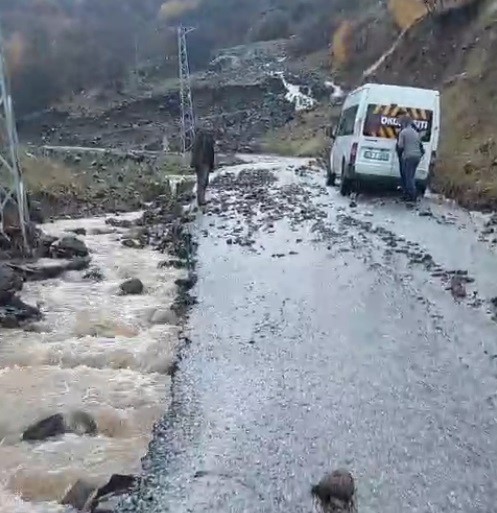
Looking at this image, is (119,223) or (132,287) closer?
(132,287)

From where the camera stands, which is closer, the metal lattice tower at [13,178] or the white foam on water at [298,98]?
the metal lattice tower at [13,178]

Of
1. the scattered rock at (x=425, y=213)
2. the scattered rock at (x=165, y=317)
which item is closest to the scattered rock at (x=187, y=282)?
the scattered rock at (x=165, y=317)

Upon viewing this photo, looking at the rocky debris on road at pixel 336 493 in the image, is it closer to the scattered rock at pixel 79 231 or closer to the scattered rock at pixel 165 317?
the scattered rock at pixel 165 317

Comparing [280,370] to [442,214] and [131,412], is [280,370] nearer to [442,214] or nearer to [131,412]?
[131,412]

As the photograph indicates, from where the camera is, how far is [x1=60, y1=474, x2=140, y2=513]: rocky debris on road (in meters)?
5.12

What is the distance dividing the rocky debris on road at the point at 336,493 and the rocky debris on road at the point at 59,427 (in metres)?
2.15

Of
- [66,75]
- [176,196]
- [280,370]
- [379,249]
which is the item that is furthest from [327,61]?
[280,370]

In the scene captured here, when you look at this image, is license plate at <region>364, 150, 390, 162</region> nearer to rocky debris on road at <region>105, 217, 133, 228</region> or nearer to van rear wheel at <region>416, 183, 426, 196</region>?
van rear wheel at <region>416, 183, 426, 196</region>

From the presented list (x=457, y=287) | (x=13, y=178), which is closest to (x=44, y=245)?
(x=13, y=178)

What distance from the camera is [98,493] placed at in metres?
5.26

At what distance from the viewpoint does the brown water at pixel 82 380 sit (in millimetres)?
5855

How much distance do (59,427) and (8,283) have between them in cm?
466

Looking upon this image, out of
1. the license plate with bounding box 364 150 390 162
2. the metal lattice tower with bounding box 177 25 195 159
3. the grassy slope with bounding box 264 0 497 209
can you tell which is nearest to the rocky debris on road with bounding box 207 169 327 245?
the license plate with bounding box 364 150 390 162

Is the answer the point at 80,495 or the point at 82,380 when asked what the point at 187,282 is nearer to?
the point at 82,380
